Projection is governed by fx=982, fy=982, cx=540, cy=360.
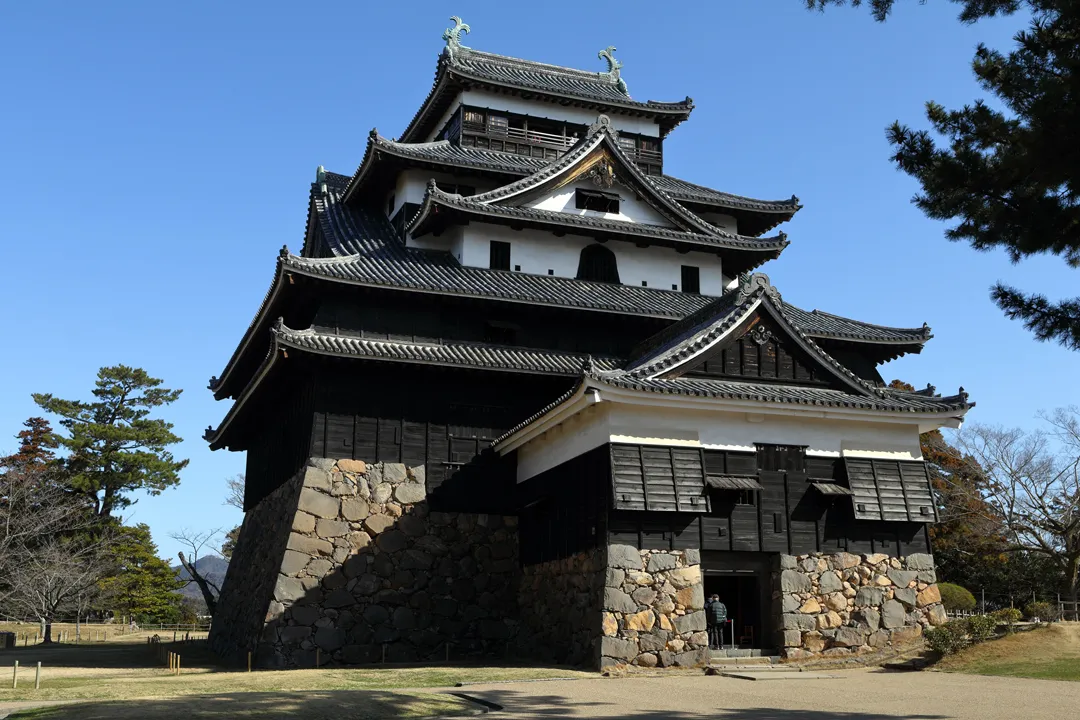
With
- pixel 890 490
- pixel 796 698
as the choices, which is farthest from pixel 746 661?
pixel 890 490

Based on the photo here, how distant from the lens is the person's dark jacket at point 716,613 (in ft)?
63.4

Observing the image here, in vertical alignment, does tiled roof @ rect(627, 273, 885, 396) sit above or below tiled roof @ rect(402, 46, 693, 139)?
below

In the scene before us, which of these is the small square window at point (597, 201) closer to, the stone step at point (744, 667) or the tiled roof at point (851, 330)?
the tiled roof at point (851, 330)

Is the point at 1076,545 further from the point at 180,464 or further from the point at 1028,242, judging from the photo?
the point at 180,464

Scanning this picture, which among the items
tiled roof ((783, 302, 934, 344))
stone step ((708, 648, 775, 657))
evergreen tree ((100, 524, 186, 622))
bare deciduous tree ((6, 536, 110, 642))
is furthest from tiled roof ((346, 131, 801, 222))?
evergreen tree ((100, 524, 186, 622))

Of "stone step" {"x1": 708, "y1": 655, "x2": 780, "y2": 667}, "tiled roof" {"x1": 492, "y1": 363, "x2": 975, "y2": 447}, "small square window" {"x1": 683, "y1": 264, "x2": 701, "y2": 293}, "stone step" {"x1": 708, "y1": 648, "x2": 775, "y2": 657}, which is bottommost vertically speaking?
"stone step" {"x1": 708, "y1": 655, "x2": 780, "y2": 667}

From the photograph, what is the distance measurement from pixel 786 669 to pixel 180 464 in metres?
44.2

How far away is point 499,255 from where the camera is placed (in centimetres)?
2742

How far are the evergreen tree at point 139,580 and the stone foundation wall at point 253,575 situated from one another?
21060 millimetres

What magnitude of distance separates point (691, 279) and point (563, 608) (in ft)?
40.5

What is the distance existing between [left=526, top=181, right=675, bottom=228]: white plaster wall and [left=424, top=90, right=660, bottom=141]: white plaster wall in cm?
598

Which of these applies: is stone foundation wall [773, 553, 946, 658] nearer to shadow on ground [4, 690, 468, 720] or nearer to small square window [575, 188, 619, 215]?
shadow on ground [4, 690, 468, 720]

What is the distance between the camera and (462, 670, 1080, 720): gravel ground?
12.8m

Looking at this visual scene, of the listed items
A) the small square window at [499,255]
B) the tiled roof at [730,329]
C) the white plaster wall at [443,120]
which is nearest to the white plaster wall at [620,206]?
the small square window at [499,255]
